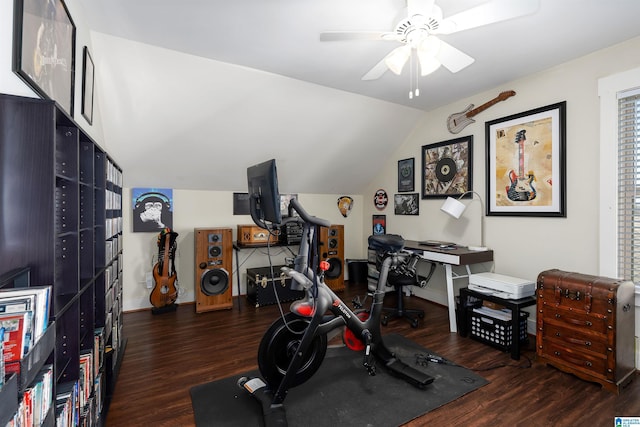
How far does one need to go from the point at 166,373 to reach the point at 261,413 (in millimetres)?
962

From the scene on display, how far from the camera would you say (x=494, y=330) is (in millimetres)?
2742

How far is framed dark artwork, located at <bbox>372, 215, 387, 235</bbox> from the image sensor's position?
4.95 m

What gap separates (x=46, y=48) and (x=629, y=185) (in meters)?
3.98

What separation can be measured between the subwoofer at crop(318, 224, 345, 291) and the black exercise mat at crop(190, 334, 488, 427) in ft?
7.10

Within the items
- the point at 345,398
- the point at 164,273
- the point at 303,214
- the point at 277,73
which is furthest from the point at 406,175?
the point at 164,273

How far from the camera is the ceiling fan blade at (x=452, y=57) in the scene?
73.5 inches

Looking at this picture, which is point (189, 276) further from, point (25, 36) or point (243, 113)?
point (25, 36)

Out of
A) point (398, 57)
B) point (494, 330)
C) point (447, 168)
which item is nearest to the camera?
point (398, 57)

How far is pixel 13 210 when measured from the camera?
101 centimetres

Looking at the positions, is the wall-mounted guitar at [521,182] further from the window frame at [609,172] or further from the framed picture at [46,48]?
the framed picture at [46,48]

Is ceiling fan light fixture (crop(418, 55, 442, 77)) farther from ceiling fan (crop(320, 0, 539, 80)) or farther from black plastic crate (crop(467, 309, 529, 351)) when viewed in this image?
black plastic crate (crop(467, 309, 529, 351))

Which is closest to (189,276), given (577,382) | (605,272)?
(577,382)

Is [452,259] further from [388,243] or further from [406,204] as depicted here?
[406,204]

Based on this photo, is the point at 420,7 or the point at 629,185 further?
the point at 629,185
